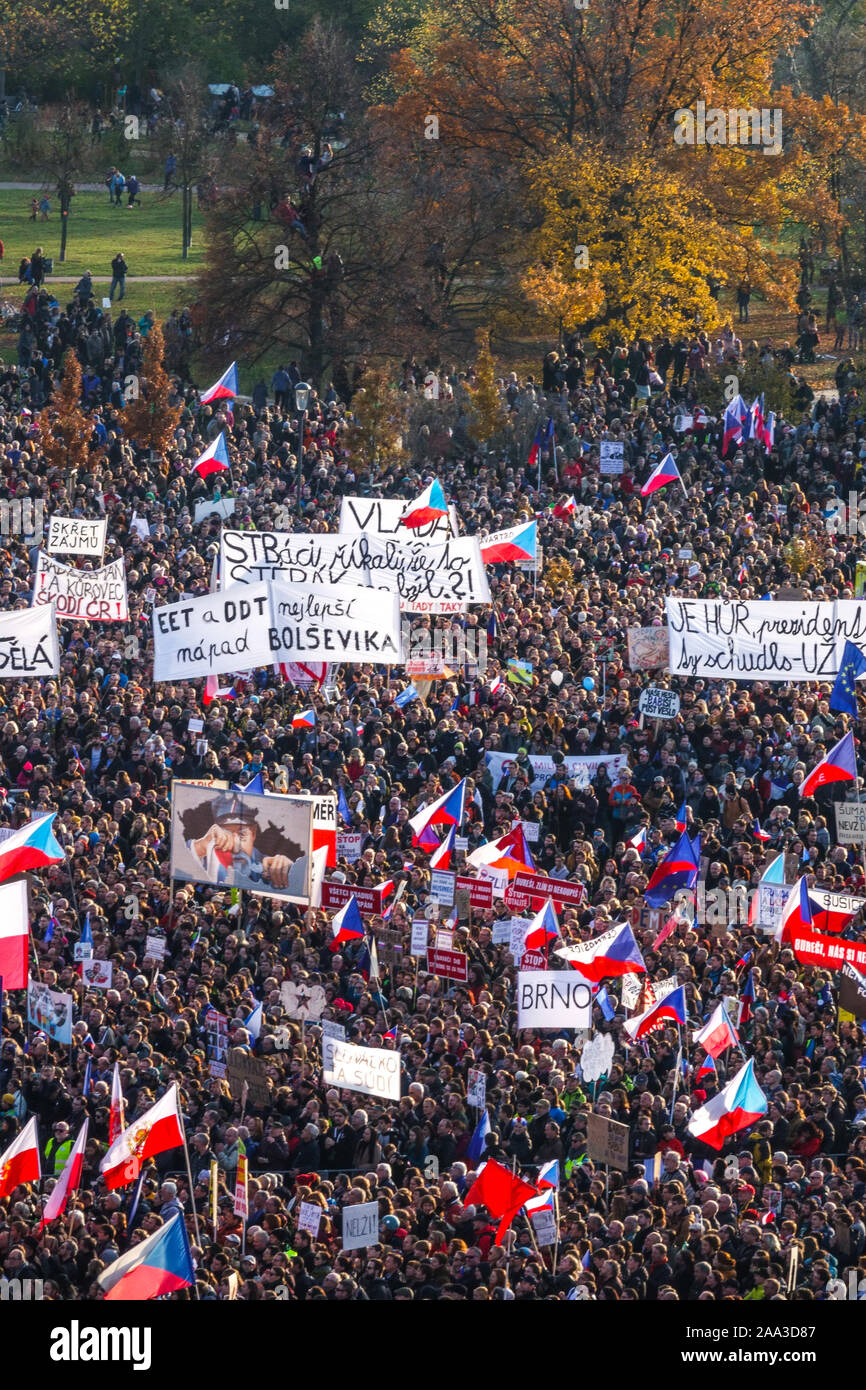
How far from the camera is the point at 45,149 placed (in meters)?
70.1

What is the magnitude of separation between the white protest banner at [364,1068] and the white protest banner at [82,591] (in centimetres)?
1043

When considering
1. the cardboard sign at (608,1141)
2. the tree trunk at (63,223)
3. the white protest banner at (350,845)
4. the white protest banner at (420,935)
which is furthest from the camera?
the tree trunk at (63,223)

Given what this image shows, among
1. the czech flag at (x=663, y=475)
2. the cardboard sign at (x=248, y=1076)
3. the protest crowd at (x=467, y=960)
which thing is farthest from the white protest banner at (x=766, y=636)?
the czech flag at (x=663, y=475)

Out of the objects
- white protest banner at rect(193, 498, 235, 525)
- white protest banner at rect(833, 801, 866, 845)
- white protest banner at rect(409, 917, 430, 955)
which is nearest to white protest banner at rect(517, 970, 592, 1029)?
white protest banner at rect(409, 917, 430, 955)

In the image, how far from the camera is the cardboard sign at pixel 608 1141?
59.9ft

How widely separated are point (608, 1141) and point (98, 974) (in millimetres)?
5242

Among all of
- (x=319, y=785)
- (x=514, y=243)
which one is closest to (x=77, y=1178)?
(x=319, y=785)

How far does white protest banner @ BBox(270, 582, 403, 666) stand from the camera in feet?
85.0

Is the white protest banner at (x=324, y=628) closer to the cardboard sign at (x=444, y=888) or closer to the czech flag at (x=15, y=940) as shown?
the cardboard sign at (x=444, y=888)

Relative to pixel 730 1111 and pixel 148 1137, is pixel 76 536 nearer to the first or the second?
pixel 148 1137

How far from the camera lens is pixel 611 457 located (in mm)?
39094

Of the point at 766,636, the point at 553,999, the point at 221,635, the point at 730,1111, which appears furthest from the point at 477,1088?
the point at 766,636

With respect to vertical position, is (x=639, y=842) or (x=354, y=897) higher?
(x=354, y=897)
